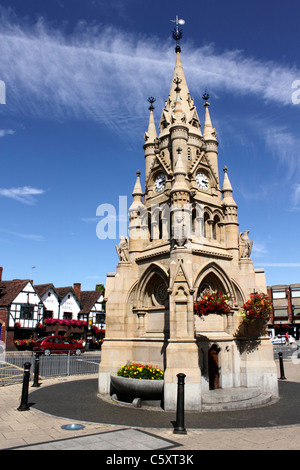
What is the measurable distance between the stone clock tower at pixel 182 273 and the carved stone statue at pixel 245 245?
51 millimetres

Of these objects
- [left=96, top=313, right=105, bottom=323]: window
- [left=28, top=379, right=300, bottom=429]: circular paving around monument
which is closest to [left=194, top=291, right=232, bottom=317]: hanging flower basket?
[left=28, top=379, right=300, bottom=429]: circular paving around monument

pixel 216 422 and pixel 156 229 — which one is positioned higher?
pixel 156 229

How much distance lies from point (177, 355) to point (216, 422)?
281 cm

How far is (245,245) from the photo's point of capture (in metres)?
17.1

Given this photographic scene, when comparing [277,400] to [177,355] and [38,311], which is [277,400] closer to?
[177,355]

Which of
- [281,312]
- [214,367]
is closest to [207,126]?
[214,367]

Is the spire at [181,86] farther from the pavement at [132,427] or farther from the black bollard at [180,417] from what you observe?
the pavement at [132,427]

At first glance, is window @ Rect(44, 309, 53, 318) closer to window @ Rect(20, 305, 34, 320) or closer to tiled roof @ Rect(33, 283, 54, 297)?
tiled roof @ Rect(33, 283, 54, 297)

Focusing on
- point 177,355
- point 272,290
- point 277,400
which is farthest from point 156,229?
point 272,290

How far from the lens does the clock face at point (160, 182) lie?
1800 cm

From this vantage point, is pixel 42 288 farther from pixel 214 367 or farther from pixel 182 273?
pixel 182 273

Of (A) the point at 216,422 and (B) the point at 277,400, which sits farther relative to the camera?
(B) the point at 277,400

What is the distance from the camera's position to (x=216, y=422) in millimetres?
10469
